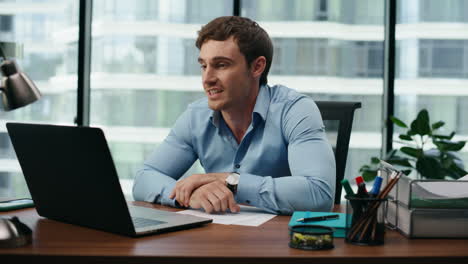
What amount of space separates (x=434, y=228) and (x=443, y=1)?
328 cm

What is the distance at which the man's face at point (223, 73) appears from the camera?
1.78m

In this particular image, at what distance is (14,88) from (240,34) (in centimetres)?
86

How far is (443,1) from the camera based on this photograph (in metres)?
3.96

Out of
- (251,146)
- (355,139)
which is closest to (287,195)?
(251,146)

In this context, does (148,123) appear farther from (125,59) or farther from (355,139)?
(355,139)

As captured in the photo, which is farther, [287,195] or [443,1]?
[443,1]

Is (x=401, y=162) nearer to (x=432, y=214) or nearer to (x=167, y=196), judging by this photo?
(x=167, y=196)

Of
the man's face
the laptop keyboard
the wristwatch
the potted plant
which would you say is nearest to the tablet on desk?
the laptop keyboard

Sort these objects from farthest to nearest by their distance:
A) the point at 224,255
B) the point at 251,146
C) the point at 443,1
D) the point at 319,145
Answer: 1. the point at 443,1
2. the point at 251,146
3. the point at 319,145
4. the point at 224,255

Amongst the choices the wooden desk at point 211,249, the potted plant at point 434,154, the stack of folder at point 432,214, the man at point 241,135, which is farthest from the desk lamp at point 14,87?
the potted plant at point 434,154

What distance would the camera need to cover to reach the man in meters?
1.51

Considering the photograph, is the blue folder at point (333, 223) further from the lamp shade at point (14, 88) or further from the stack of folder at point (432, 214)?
the lamp shade at point (14, 88)

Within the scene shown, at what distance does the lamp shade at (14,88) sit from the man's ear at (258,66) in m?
0.90

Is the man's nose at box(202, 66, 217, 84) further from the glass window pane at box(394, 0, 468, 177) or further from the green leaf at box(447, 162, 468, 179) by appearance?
the glass window pane at box(394, 0, 468, 177)
